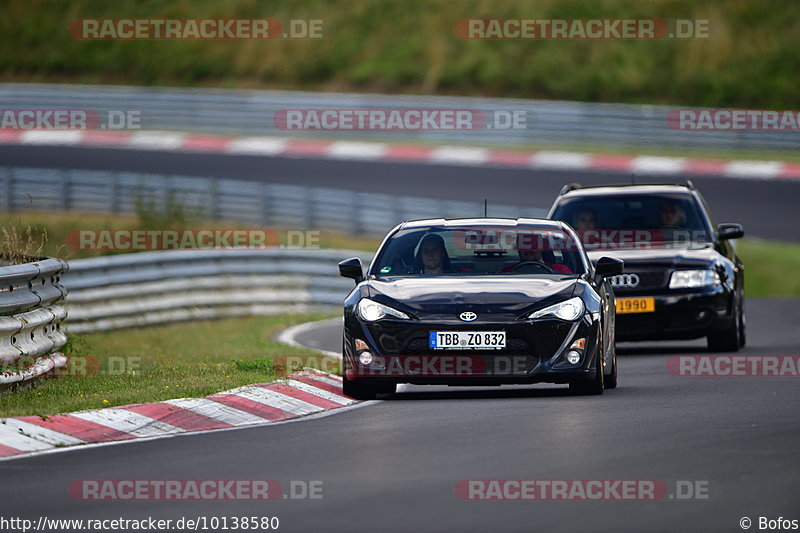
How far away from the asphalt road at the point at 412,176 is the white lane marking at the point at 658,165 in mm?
395

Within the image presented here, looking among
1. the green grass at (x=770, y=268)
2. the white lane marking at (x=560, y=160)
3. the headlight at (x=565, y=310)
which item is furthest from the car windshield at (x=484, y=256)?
the white lane marking at (x=560, y=160)

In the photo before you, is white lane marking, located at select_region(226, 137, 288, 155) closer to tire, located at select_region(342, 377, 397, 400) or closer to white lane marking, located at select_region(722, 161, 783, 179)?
white lane marking, located at select_region(722, 161, 783, 179)

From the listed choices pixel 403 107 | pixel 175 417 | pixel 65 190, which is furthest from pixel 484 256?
pixel 403 107

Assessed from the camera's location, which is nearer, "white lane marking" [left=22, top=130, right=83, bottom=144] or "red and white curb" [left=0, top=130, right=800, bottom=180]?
"red and white curb" [left=0, top=130, right=800, bottom=180]

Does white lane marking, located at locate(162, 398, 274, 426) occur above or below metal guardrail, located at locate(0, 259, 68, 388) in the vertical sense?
below

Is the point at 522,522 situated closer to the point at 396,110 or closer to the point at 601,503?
the point at 601,503

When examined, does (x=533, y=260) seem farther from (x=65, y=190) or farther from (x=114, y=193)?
(x=65, y=190)

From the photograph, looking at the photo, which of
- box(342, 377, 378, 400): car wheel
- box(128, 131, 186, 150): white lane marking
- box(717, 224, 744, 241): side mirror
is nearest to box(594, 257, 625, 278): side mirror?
box(342, 377, 378, 400): car wheel

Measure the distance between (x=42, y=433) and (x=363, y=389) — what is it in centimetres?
302

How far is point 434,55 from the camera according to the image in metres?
48.3

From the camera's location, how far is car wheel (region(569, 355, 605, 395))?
41.6 feet

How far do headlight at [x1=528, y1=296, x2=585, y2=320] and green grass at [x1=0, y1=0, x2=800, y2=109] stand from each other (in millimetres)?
32532

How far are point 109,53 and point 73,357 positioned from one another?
35.5m

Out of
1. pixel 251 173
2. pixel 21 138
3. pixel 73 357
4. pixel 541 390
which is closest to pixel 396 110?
pixel 251 173
